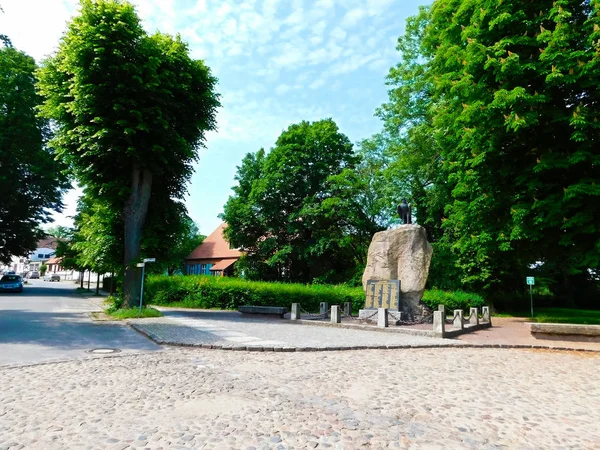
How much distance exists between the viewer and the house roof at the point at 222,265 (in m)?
45.5

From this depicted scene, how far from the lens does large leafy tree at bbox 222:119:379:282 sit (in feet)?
102

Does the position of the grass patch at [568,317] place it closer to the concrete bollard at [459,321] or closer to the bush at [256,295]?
the concrete bollard at [459,321]

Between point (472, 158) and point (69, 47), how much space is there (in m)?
17.1

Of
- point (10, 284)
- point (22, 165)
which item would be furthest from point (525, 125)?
point (10, 284)

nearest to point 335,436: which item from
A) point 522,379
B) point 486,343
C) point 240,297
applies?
point 522,379

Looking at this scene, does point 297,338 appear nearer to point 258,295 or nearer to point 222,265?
point 258,295

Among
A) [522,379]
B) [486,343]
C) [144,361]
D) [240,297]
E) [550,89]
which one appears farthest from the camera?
[240,297]

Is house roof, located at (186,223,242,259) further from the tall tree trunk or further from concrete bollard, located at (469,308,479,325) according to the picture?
concrete bollard, located at (469,308,479,325)

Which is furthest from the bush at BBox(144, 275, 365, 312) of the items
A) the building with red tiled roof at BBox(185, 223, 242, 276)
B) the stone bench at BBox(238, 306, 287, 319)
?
the building with red tiled roof at BBox(185, 223, 242, 276)

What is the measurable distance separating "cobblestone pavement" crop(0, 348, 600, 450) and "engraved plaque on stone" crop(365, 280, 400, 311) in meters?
7.66

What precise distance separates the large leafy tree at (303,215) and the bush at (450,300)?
828 cm

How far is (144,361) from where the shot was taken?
839 cm

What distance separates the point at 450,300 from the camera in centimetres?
2464

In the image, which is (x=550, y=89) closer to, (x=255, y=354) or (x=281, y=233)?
(x=255, y=354)
